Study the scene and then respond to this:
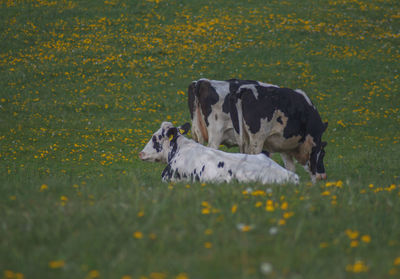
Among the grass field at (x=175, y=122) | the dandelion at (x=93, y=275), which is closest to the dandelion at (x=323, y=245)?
the grass field at (x=175, y=122)

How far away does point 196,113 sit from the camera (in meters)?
11.8

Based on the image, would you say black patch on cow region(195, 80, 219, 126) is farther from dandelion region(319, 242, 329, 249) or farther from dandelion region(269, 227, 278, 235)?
dandelion region(319, 242, 329, 249)

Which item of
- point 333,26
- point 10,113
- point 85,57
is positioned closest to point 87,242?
point 10,113

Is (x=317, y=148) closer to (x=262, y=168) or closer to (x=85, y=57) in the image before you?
(x=262, y=168)

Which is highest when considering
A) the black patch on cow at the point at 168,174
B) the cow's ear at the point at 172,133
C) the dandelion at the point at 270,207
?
the dandelion at the point at 270,207

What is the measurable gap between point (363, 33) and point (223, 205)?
26.5m

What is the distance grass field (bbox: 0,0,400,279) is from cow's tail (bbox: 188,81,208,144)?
1.72 metres

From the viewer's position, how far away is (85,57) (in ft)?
83.3

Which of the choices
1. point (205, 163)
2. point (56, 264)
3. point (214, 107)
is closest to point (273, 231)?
point (56, 264)

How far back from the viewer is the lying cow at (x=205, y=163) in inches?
303

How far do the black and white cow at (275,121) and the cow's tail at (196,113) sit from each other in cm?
93

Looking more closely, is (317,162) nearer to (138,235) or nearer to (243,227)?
(243,227)

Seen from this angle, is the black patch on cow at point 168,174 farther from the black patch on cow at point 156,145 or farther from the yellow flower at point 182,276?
the yellow flower at point 182,276

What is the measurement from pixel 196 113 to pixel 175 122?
7.55 meters
